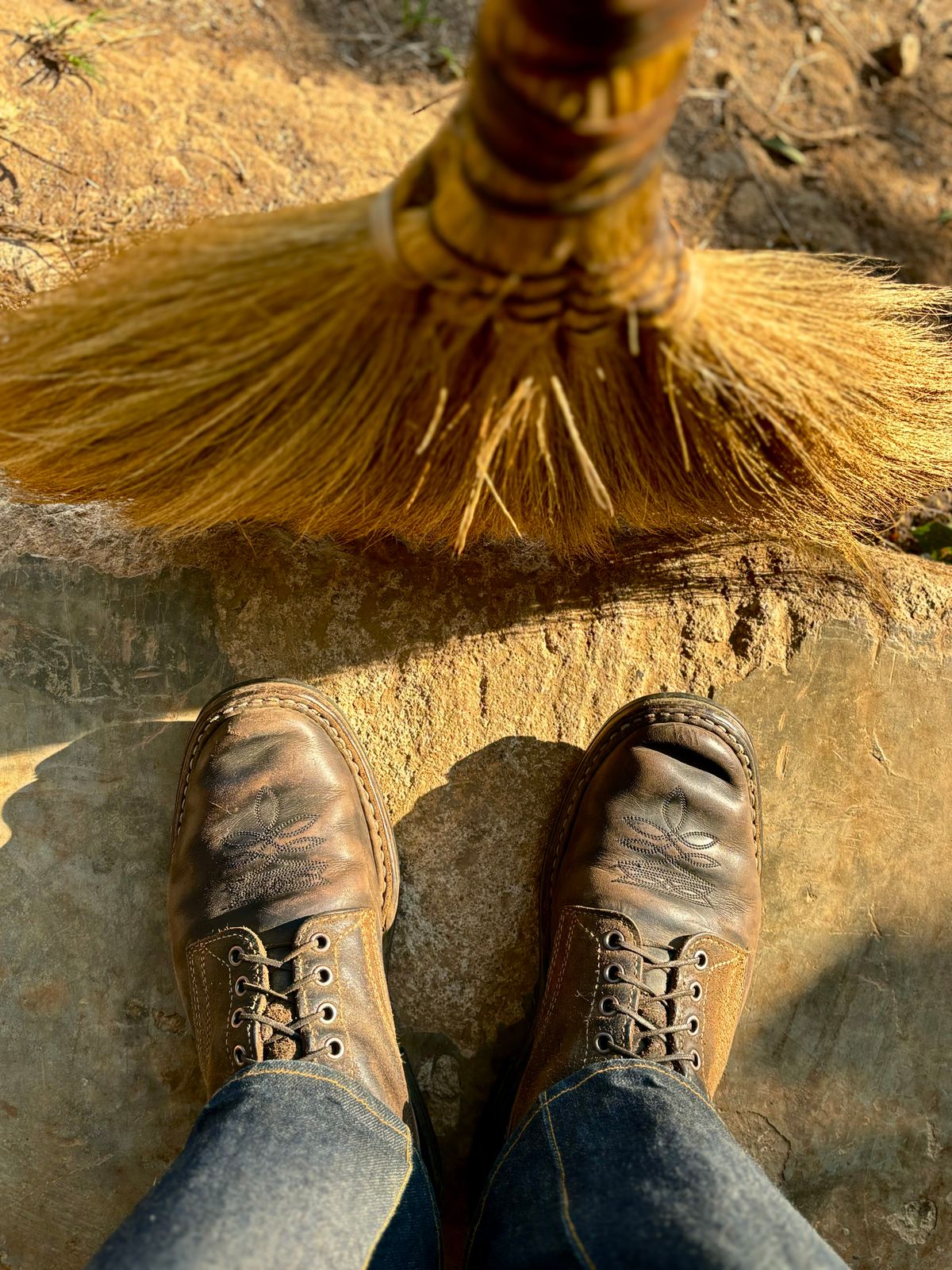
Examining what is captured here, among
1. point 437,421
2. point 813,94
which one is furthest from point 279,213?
point 813,94

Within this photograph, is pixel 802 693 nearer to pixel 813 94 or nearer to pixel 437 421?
pixel 437 421

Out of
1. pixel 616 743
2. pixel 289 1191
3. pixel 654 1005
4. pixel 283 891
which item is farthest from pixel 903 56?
pixel 289 1191

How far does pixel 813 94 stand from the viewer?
2037 millimetres

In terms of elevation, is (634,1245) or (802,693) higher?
(802,693)

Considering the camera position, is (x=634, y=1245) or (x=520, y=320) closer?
(x=520, y=320)

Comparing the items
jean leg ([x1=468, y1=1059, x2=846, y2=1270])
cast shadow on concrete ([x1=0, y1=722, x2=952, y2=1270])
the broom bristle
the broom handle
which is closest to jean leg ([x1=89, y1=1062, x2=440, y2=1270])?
jean leg ([x1=468, y1=1059, x2=846, y2=1270])

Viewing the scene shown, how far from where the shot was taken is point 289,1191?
1.07 m

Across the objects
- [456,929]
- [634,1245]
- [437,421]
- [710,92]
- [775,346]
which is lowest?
[634,1245]

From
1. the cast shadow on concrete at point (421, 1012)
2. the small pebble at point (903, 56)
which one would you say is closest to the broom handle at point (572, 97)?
the cast shadow on concrete at point (421, 1012)

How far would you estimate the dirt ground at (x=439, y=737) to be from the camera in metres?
1.50

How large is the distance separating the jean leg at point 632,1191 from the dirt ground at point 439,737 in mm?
261

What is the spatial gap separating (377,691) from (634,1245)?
2.94 feet

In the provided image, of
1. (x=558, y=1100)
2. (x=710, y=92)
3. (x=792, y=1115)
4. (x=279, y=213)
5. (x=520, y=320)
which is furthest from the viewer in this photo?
(x=710, y=92)

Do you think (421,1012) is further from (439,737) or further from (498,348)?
(498,348)
